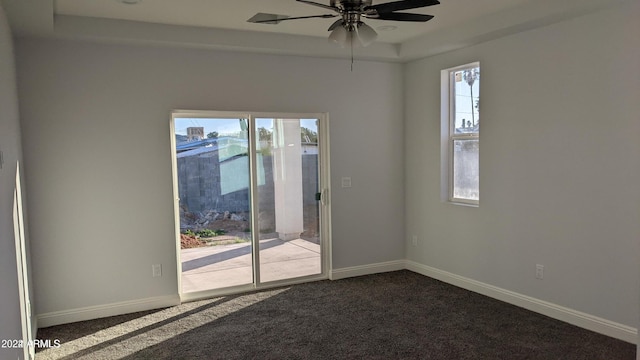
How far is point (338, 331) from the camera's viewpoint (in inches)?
146

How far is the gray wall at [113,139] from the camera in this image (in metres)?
3.91

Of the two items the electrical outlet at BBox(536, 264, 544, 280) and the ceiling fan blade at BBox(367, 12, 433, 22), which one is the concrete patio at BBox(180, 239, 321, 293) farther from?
the ceiling fan blade at BBox(367, 12, 433, 22)

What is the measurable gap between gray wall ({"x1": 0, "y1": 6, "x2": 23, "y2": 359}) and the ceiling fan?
64.1 inches

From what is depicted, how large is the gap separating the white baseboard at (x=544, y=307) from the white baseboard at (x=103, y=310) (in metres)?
2.89

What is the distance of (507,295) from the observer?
4309 mm

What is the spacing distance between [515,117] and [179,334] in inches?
139

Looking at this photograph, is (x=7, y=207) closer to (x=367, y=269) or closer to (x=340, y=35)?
(x=340, y=35)

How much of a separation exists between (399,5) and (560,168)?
85.6 inches

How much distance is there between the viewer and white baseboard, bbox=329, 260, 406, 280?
521 centimetres

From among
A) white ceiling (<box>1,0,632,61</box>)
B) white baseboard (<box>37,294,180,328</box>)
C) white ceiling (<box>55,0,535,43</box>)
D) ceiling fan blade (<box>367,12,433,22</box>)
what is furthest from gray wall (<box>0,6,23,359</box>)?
ceiling fan blade (<box>367,12,433,22</box>)

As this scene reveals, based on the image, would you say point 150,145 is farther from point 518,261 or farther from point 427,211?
point 518,261

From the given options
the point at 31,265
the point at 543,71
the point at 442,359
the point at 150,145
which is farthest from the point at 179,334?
the point at 543,71

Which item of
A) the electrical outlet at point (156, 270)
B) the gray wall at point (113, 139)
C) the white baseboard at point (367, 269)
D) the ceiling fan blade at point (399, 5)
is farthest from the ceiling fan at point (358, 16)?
the white baseboard at point (367, 269)

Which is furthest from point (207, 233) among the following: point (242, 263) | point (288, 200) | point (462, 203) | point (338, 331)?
point (462, 203)
